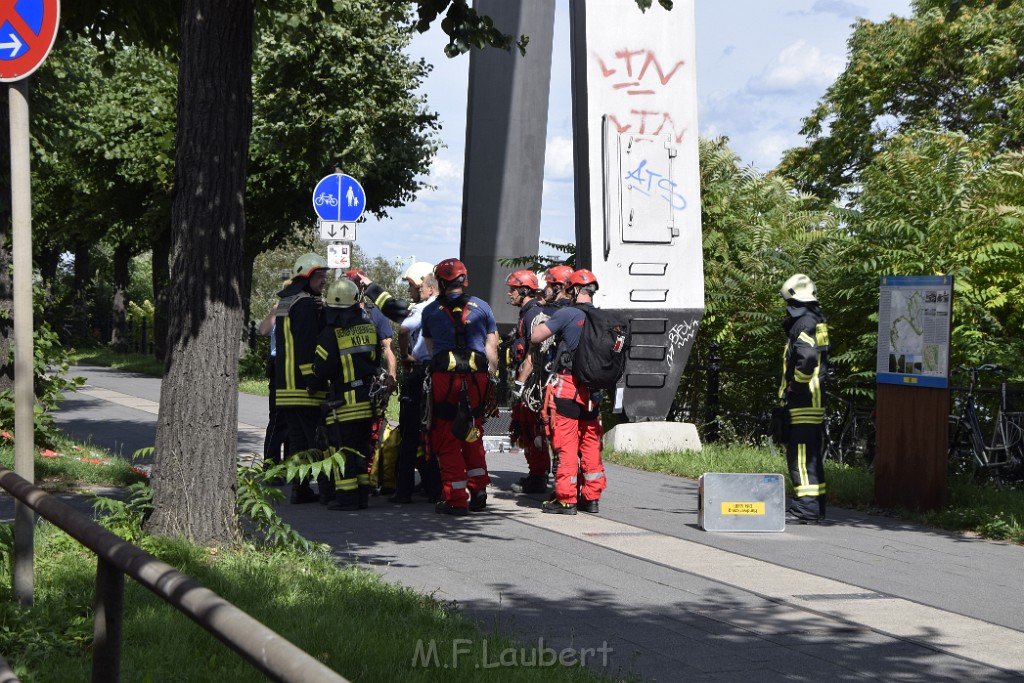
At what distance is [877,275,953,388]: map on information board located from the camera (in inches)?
408

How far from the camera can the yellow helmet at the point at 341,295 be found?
10.2 metres

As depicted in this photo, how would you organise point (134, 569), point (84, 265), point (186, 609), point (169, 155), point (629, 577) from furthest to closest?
point (84, 265)
point (169, 155)
point (629, 577)
point (134, 569)
point (186, 609)

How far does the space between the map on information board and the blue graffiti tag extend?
4.43 m

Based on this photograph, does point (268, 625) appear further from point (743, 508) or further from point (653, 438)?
point (653, 438)

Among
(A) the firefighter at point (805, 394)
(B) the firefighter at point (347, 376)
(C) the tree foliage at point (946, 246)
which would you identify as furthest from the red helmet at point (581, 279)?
(C) the tree foliage at point (946, 246)

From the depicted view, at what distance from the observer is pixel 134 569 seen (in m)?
3.20

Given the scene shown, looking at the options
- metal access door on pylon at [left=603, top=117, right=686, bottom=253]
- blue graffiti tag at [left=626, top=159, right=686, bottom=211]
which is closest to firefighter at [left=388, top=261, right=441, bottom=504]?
metal access door on pylon at [left=603, top=117, right=686, bottom=253]

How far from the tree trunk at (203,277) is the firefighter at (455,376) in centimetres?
268

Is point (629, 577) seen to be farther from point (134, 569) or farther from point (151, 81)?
point (151, 81)

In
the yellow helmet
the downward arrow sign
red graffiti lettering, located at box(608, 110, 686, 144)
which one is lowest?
the yellow helmet

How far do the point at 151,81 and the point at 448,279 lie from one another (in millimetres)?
27917

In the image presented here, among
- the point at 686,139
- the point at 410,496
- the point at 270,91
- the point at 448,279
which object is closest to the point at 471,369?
the point at 448,279

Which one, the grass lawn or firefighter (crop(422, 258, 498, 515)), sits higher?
firefighter (crop(422, 258, 498, 515))

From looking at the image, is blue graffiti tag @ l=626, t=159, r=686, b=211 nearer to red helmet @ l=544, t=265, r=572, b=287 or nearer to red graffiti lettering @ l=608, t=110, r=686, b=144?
red graffiti lettering @ l=608, t=110, r=686, b=144
